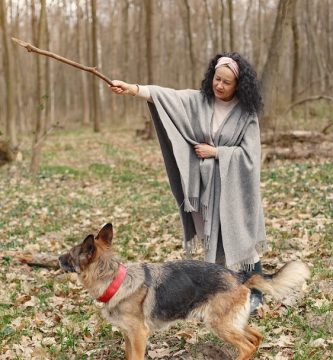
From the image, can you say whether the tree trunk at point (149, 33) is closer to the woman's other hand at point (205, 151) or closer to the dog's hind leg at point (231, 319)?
the woman's other hand at point (205, 151)

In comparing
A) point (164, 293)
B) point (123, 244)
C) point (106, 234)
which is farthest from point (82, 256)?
point (123, 244)

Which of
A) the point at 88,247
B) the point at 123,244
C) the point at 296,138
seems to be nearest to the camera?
the point at 88,247

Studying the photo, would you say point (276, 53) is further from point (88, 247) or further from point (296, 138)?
point (88, 247)

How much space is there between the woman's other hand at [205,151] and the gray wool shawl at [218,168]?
0.05 metres

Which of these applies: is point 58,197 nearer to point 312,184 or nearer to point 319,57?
point 312,184

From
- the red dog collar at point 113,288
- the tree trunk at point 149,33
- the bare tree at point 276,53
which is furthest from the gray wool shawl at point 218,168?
the tree trunk at point 149,33

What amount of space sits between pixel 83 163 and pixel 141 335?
14.5 m

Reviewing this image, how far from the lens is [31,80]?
4406 cm

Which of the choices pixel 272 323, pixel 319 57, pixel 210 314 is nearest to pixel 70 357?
pixel 210 314

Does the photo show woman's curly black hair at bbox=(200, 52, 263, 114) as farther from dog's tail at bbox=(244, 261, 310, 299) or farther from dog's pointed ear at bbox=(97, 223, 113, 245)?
dog's pointed ear at bbox=(97, 223, 113, 245)

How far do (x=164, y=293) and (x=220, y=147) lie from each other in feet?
5.11

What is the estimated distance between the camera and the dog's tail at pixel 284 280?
182 inches

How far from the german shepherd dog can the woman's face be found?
176 cm

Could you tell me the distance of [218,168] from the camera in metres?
5.32
